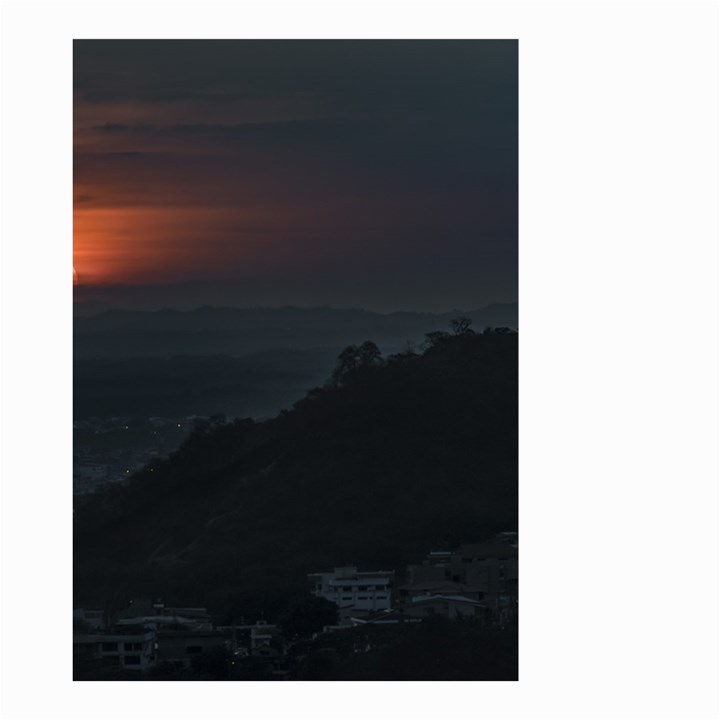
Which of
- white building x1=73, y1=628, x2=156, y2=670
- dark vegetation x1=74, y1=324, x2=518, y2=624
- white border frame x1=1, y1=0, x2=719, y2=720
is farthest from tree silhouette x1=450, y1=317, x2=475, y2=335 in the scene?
white building x1=73, y1=628, x2=156, y2=670

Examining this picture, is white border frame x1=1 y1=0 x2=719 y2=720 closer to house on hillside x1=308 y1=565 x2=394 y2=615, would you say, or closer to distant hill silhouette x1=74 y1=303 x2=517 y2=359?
distant hill silhouette x1=74 y1=303 x2=517 y2=359

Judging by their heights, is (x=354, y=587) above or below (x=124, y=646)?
above

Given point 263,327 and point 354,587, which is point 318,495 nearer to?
point 354,587

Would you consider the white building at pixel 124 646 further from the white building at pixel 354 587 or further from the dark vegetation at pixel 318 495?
the white building at pixel 354 587

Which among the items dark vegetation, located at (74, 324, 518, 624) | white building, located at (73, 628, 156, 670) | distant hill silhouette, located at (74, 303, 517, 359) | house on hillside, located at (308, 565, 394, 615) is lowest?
white building, located at (73, 628, 156, 670)

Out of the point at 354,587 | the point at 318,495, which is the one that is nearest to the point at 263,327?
the point at 318,495

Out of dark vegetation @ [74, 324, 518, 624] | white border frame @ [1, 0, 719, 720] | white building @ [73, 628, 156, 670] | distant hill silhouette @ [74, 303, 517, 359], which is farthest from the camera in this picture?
distant hill silhouette @ [74, 303, 517, 359]
